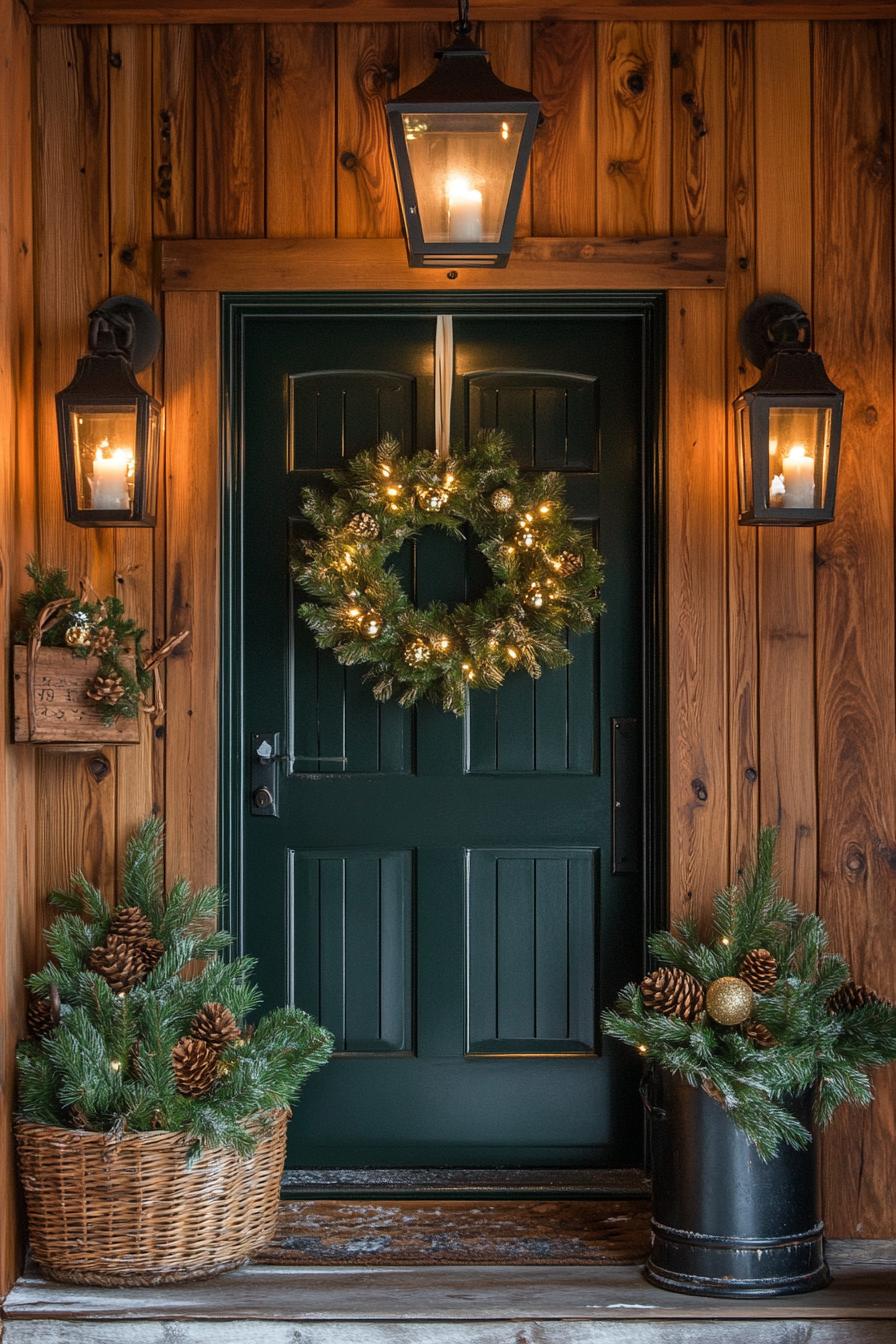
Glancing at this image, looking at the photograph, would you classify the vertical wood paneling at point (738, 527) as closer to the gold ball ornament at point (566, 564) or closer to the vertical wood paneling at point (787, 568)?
the vertical wood paneling at point (787, 568)

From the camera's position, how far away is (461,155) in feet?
6.98

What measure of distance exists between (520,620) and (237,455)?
2.64ft

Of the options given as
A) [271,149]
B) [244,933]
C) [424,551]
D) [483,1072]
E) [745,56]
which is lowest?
[483,1072]

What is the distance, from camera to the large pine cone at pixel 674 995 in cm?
248

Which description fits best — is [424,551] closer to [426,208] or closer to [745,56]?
[426,208]

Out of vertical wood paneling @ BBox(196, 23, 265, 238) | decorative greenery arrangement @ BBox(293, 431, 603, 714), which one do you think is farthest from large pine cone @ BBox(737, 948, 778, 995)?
vertical wood paneling @ BBox(196, 23, 265, 238)

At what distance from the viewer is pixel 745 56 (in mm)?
2869

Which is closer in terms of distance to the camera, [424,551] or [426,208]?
[426,208]

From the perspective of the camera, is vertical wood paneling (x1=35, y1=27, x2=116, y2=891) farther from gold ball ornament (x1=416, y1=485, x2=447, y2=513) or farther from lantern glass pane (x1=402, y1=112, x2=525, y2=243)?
lantern glass pane (x1=402, y1=112, x2=525, y2=243)

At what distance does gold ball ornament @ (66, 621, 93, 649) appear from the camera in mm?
2580

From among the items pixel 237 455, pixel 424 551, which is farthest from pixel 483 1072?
pixel 237 455

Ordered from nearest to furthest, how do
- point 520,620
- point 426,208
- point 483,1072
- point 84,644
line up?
1. point 426,208
2. point 84,644
3. point 520,620
4. point 483,1072

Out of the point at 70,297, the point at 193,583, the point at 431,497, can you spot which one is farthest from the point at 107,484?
the point at 431,497

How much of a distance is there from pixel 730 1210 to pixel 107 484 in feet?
6.33
